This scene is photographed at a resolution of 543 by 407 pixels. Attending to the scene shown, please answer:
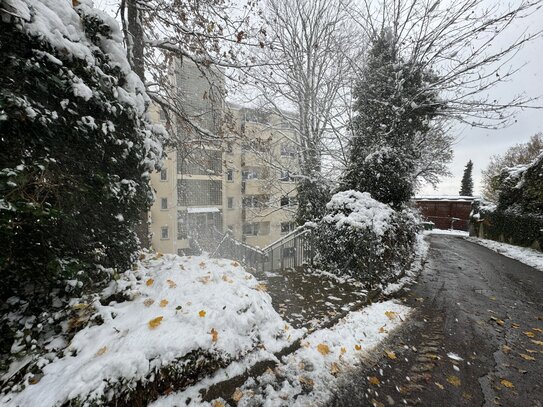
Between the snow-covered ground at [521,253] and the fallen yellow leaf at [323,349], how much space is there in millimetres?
8582

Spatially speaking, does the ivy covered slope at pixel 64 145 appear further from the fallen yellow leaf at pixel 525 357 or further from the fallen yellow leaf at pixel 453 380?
the fallen yellow leaf at pixel 525 357

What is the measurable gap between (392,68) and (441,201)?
1976 cm

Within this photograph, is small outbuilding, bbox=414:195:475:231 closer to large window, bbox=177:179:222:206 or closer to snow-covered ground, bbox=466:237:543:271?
snow-covered ground, bbox=466:237:543:271

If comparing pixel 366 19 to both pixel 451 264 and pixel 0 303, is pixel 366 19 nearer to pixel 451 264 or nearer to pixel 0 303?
pixel 451 264

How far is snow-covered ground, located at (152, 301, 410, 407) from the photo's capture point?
8.20 ft

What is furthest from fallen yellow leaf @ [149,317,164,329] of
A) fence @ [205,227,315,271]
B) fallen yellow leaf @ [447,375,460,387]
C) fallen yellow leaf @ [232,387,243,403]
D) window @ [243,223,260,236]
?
window @ [243,223,260,236]

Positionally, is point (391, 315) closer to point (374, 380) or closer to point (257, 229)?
point (374, 380)

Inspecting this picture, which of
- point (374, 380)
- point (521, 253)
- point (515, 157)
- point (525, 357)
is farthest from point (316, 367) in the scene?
point (515, 157)

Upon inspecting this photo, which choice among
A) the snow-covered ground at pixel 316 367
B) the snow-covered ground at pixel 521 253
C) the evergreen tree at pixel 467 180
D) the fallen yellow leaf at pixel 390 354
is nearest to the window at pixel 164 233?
the snow-covered ground at pixel 316 367

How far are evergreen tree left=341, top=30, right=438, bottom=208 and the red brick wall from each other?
588 inches

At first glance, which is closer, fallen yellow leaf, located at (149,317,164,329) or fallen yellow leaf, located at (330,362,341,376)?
fallen yellow leaf, located at (149,317,164,329)

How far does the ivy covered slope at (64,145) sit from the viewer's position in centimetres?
216

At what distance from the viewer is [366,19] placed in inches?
342

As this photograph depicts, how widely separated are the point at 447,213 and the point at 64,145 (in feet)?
89.3
